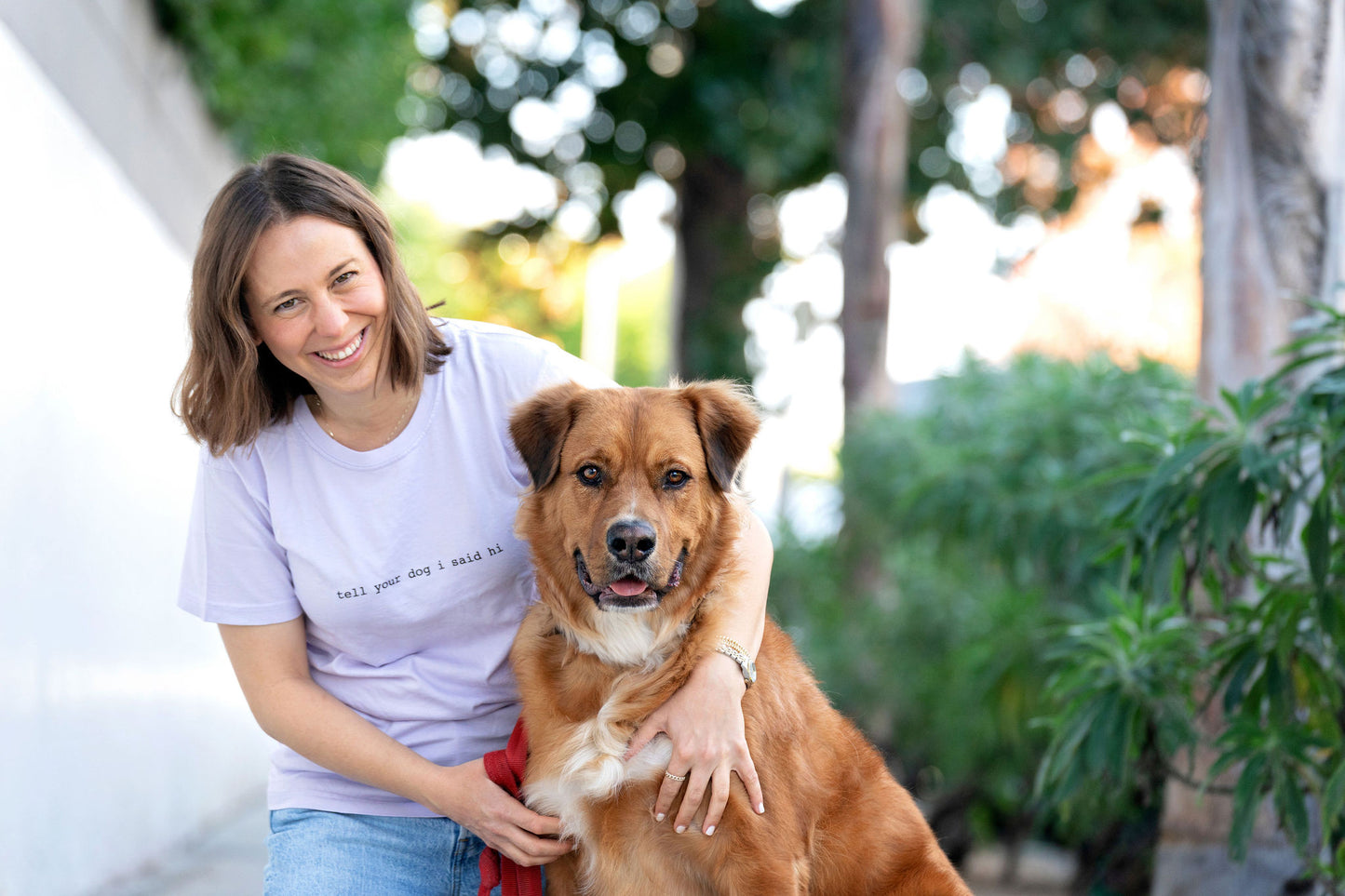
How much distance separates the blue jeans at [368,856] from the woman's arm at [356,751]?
14 cm

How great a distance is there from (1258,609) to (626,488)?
1.78m

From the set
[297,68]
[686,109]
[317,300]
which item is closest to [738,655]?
[317,300]

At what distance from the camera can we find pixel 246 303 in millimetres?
2693

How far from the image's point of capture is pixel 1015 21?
13.1 m

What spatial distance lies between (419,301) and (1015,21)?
12.0 meters

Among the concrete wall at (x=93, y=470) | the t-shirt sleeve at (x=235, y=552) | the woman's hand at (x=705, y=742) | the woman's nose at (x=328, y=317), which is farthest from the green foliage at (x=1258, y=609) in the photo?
the concrete wall at (x=93, y=470)

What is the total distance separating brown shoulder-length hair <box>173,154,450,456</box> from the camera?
2600mm

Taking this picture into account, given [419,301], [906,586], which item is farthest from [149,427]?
[906,586]

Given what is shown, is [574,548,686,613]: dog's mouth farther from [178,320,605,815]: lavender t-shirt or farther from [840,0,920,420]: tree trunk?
[840,0,920,420]: tree trunk

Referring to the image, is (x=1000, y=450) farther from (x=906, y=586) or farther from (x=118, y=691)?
(x=118, y=691)

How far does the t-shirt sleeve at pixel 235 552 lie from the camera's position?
2715mm

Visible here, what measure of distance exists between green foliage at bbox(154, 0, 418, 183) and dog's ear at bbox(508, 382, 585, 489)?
2.67 metres

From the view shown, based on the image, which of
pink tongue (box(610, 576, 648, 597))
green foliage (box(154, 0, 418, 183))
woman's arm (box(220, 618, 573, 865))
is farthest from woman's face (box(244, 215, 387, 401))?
green foliage (box(154, 0, 418, 183))

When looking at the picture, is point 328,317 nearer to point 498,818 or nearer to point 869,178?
point 498,818
